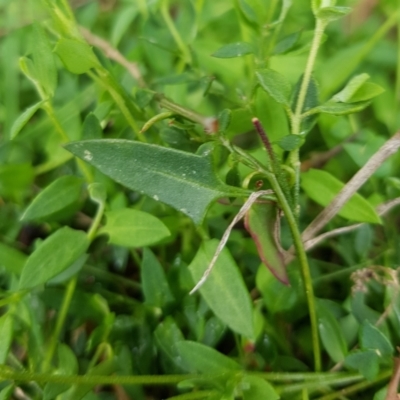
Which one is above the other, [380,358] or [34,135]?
[34,135]

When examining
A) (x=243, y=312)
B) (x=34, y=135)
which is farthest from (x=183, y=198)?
(x=34, y=135)

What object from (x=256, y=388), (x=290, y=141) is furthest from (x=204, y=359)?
(x=290, y=141)

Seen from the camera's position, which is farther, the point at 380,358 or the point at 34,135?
the point at 34,135

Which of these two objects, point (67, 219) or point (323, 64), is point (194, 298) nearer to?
point (67, 219)

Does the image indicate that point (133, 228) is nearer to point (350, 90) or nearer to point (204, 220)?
point (204, 220)

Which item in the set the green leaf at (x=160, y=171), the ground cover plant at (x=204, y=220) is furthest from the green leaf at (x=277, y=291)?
the green leaf at (x=160, y=171)

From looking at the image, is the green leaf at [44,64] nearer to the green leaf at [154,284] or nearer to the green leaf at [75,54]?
the green leaf at [75,54]

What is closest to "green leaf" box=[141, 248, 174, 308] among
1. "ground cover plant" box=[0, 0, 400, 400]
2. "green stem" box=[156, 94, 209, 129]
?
"ground cover plant" box=[0, 0, 400, 400]
